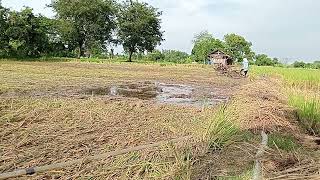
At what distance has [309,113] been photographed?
734 cm

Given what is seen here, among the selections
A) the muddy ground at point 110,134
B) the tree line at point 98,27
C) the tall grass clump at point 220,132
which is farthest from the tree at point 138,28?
the tall grass clump at point 220,132

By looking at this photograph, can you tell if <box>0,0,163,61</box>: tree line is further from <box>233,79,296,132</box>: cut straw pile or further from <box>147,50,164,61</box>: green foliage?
<box>233,79,296,132</box>: cut straw pile

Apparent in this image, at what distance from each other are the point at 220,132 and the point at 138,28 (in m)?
51.6

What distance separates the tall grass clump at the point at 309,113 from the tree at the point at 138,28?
48.9m

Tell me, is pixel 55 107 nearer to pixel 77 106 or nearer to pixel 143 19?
pixel 77 106

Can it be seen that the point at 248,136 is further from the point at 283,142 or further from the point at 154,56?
the point at 154,56

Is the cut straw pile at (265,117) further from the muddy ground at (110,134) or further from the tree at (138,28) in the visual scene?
the tree at (138,28)

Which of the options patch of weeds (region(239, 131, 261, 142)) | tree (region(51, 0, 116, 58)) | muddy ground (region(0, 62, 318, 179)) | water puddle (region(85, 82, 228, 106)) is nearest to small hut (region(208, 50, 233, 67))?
tree (region(51, 0, 116, 58))

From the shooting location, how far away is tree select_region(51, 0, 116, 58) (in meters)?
53.4

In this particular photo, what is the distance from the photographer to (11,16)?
129 feet

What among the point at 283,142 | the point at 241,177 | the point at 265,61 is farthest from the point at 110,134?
the point at 265,61

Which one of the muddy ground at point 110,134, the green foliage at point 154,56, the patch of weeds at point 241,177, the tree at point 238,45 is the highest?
the tree at point 238,45

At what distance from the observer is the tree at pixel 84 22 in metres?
53.4

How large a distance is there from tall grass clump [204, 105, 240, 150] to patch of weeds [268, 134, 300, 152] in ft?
2.01
